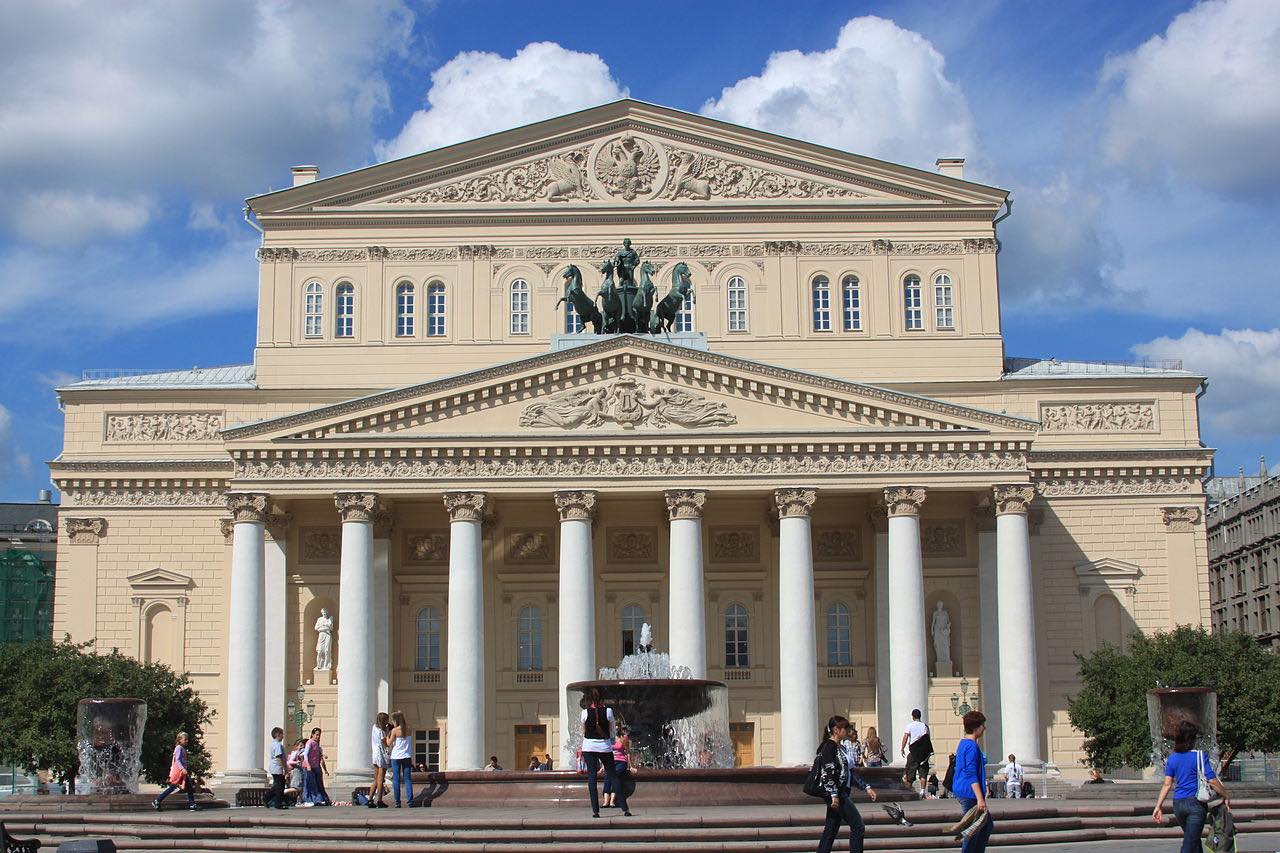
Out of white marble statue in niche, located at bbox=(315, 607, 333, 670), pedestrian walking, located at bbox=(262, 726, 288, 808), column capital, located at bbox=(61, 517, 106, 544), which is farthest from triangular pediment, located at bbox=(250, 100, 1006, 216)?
pedestrian walking, located at bbox=(262, 726, 288, 808)

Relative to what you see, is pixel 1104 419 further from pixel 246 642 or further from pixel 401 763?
pixel 401 763

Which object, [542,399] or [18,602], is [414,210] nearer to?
[542,399]

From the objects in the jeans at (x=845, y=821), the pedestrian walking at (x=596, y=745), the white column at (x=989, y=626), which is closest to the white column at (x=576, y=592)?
the white column at (x=989, y=626)

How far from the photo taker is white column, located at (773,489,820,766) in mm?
45281

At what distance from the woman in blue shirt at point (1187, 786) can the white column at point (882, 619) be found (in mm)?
30675

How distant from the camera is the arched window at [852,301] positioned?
56.3 m

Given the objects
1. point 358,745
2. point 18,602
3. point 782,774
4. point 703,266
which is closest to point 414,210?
point 703,266

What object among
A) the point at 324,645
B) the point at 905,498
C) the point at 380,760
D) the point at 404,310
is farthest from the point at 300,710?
the point at 380,760

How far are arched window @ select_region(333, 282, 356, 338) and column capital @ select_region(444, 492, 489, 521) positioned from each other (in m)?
11.2

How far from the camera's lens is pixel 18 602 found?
97.2m

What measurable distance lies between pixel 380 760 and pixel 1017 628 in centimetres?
2083

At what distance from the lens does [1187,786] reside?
59.9 feet

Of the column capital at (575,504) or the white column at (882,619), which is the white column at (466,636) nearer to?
the column capital at (575,504)

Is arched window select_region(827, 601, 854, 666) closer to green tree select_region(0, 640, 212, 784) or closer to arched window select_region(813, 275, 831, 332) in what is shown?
arched window select_region(813, 275, 831, 332)
